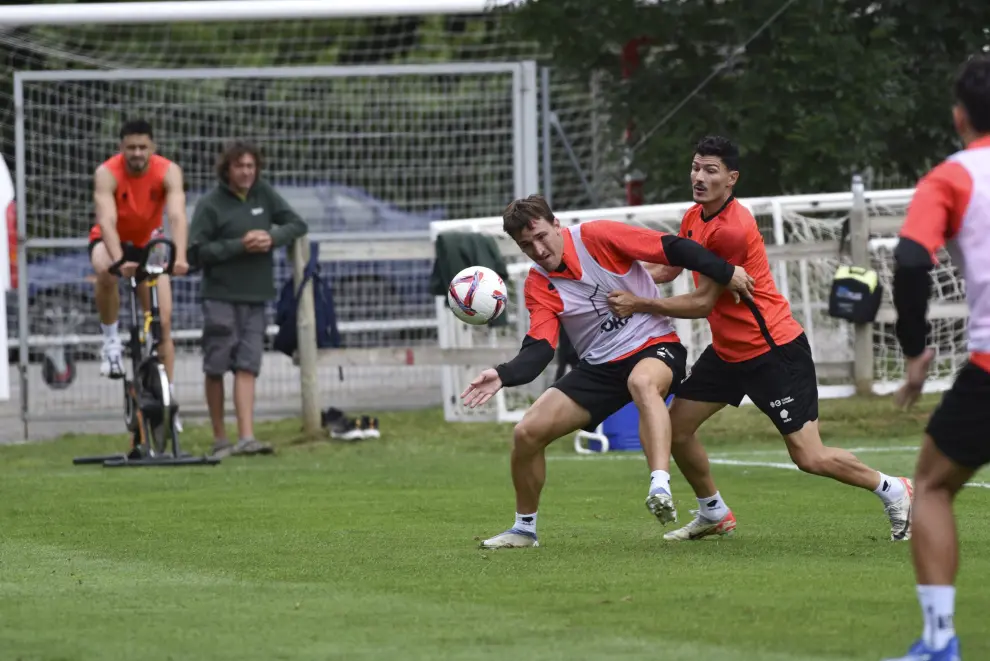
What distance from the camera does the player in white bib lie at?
Result: 843 cm

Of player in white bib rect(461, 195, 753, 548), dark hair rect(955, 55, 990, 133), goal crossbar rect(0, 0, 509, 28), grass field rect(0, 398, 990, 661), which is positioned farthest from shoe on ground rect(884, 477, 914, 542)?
goal crossbar rect(0, 0, 509, 28)

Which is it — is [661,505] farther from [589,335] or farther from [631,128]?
[631,128]

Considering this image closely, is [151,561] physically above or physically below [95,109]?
below

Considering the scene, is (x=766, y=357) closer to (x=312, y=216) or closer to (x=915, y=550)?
(x=915, y=550)

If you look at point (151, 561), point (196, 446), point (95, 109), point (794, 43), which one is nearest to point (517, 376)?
point (151, 561)

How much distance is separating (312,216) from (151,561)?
11204 mm

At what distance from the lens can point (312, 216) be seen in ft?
62.9

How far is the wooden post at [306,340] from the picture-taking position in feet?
49.6

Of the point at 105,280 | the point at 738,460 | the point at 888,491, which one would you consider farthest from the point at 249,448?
the point at 888,491

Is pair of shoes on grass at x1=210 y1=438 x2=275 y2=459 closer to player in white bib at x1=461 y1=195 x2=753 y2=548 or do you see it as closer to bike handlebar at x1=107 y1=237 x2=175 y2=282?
bike handlebar at x1=107 y1=237 x2=175 y2=282

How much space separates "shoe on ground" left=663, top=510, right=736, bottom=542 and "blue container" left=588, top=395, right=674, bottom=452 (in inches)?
208

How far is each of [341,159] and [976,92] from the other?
13.9m

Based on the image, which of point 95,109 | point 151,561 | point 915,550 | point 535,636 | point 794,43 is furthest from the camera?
point 95,109

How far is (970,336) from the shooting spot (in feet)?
18.3
